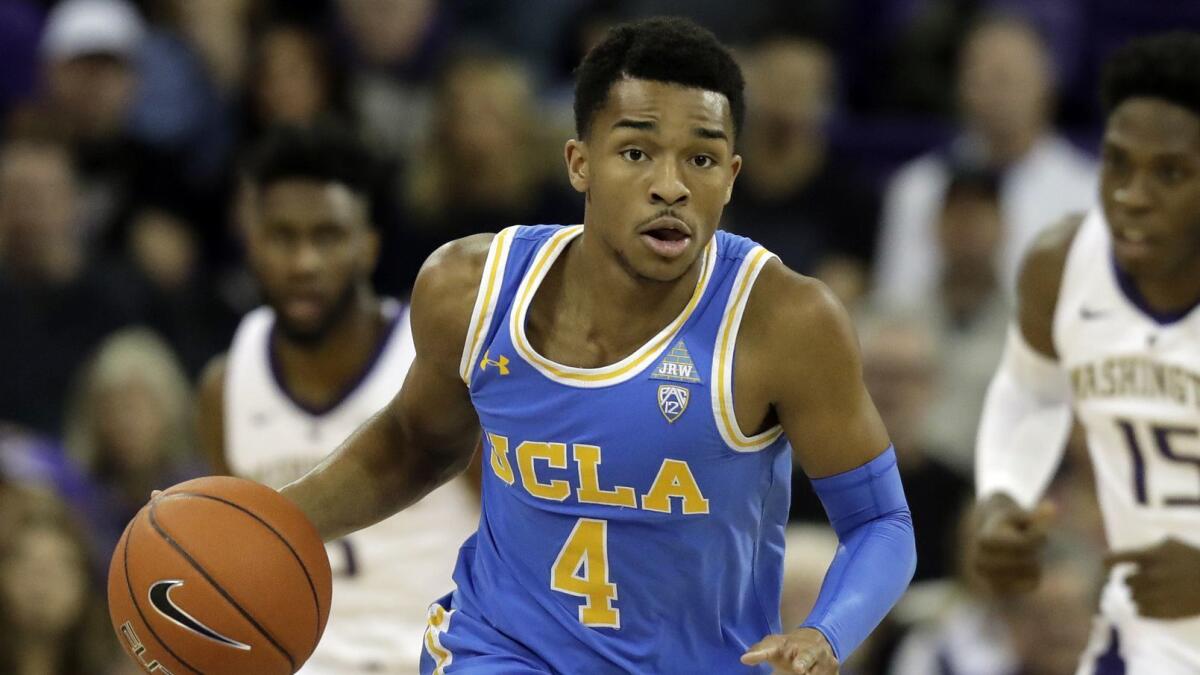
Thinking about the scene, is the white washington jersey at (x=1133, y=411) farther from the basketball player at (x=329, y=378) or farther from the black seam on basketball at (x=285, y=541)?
the black seam on basketball at (x=285, y=541)

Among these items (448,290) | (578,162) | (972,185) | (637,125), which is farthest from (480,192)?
(637,125)

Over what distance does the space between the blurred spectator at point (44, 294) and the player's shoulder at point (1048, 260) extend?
4862mm

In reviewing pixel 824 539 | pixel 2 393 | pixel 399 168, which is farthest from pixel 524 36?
pixel 824 539

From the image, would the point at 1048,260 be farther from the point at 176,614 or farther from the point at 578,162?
the point at 176,614

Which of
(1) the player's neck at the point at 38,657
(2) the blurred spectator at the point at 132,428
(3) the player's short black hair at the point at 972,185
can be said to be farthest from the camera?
(3) the player's short black hair at the point at 972,185

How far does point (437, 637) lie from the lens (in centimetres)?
447

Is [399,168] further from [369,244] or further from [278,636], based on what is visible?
[278,636]

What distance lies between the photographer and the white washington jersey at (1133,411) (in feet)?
16.6

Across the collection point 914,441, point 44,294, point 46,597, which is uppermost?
point 44,294

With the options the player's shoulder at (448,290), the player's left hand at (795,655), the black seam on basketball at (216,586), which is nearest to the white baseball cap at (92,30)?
the player's shoulder at (448,290)

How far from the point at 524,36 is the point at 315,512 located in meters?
6.31

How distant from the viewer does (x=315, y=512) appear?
180 inches

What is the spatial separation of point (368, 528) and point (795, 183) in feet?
13.3

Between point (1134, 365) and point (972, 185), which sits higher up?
point (1134, 365)
